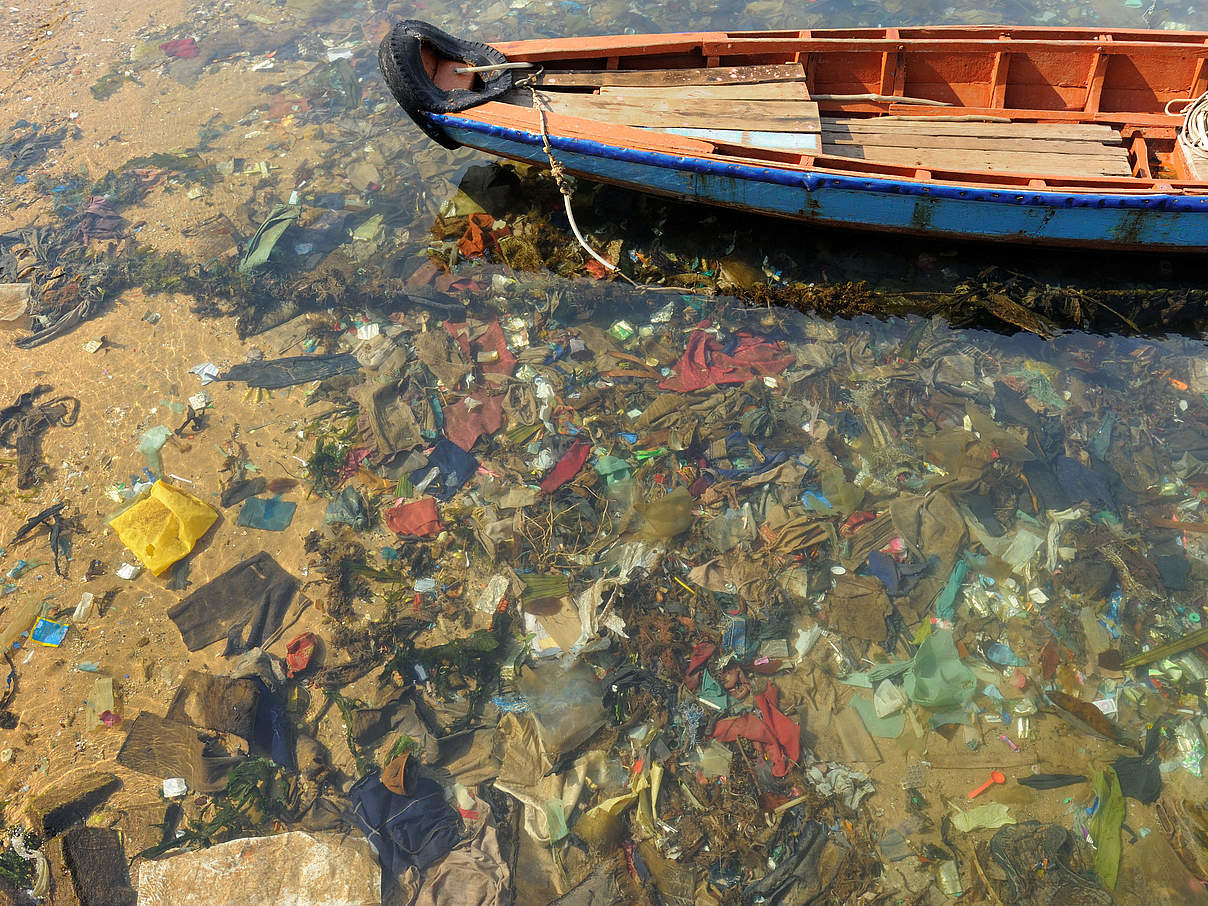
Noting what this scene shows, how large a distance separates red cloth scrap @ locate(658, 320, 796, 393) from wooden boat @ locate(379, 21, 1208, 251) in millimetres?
1345

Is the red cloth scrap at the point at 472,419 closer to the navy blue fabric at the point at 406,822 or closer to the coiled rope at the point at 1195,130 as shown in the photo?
the navy blue fabric at the point at 406,822

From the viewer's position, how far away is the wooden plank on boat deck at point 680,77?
7.58 m

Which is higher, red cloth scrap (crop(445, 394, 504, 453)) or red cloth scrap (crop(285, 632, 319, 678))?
red cloth scrap (crop(445, 394, 504, 453))

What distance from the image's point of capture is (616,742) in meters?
5.13

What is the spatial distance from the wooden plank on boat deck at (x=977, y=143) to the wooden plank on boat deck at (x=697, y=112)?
1.58ft

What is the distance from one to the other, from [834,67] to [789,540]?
17.4 ft

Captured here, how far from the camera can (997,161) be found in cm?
713

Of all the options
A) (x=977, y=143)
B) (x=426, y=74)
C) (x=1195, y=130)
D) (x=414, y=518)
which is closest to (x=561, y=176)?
(x=426, y=74)

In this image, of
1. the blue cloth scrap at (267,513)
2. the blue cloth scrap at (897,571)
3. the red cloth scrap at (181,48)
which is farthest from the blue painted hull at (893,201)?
the red cloth scrap at (181,48)

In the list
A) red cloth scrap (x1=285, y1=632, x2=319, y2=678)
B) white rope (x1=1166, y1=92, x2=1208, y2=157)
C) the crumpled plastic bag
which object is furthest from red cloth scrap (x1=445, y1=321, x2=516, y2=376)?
white rope (x1=1166, y1=92, x2=1208, y2=157)

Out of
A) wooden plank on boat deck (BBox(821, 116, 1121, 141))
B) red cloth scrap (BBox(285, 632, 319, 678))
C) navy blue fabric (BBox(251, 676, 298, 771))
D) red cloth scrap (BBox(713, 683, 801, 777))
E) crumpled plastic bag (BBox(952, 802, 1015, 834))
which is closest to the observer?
crumpled plastic bag (BBox(952, 802, 1015, 834))

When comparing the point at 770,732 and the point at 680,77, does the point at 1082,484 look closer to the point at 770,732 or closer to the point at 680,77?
the point at 770,732

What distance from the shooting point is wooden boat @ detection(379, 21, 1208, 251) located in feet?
21.8

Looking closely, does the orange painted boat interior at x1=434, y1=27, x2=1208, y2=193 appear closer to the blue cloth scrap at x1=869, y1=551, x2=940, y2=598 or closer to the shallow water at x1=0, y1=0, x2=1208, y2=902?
the shallow water at x1=0, y1=0, x2=1208, y2=902
